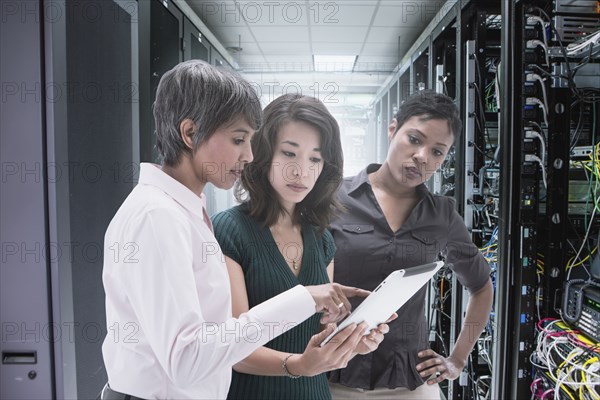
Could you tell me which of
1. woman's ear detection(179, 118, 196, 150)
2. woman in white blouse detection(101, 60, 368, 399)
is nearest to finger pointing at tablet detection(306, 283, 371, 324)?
woman in white blouse detection(101, 60, 368, 399)

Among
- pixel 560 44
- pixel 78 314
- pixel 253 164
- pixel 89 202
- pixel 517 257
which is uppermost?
pixel 560 44

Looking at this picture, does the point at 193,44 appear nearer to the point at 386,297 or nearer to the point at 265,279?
the point at 265,279

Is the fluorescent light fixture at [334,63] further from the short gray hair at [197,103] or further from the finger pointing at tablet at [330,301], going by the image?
the finger pointing at tablet at [330,301]

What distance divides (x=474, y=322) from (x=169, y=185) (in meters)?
1.28

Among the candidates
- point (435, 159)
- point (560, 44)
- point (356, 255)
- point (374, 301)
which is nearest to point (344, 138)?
point (435, 159)

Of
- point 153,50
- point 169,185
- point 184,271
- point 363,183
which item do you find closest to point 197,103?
point 169,185

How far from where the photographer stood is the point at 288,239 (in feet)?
3.48

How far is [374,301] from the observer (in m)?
0.82

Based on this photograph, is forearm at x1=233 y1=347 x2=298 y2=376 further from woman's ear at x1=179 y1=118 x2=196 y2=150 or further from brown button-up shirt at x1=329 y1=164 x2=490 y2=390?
woman's ear at x1=179 y1=118 x2=196 y2=150

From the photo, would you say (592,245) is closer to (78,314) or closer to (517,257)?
(517,257)

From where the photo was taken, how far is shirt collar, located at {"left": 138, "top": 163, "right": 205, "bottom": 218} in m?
0.71

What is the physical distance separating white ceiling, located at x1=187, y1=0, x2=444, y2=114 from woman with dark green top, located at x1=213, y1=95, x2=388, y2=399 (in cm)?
50

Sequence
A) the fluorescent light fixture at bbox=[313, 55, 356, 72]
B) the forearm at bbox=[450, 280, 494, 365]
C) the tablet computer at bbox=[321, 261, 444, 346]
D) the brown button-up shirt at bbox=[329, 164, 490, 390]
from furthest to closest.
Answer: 1. the fluorescent light fixture at bbox=[313, 55, 356, 72]
2. the forearm at bbox=[450, 280, 494, 365]
3. the brown button-up shirt at bbox=[329, 164, 490, 390]
4. the tablet computer at bbox=[321, 261, 444, 346]

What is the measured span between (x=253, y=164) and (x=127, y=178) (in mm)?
663
